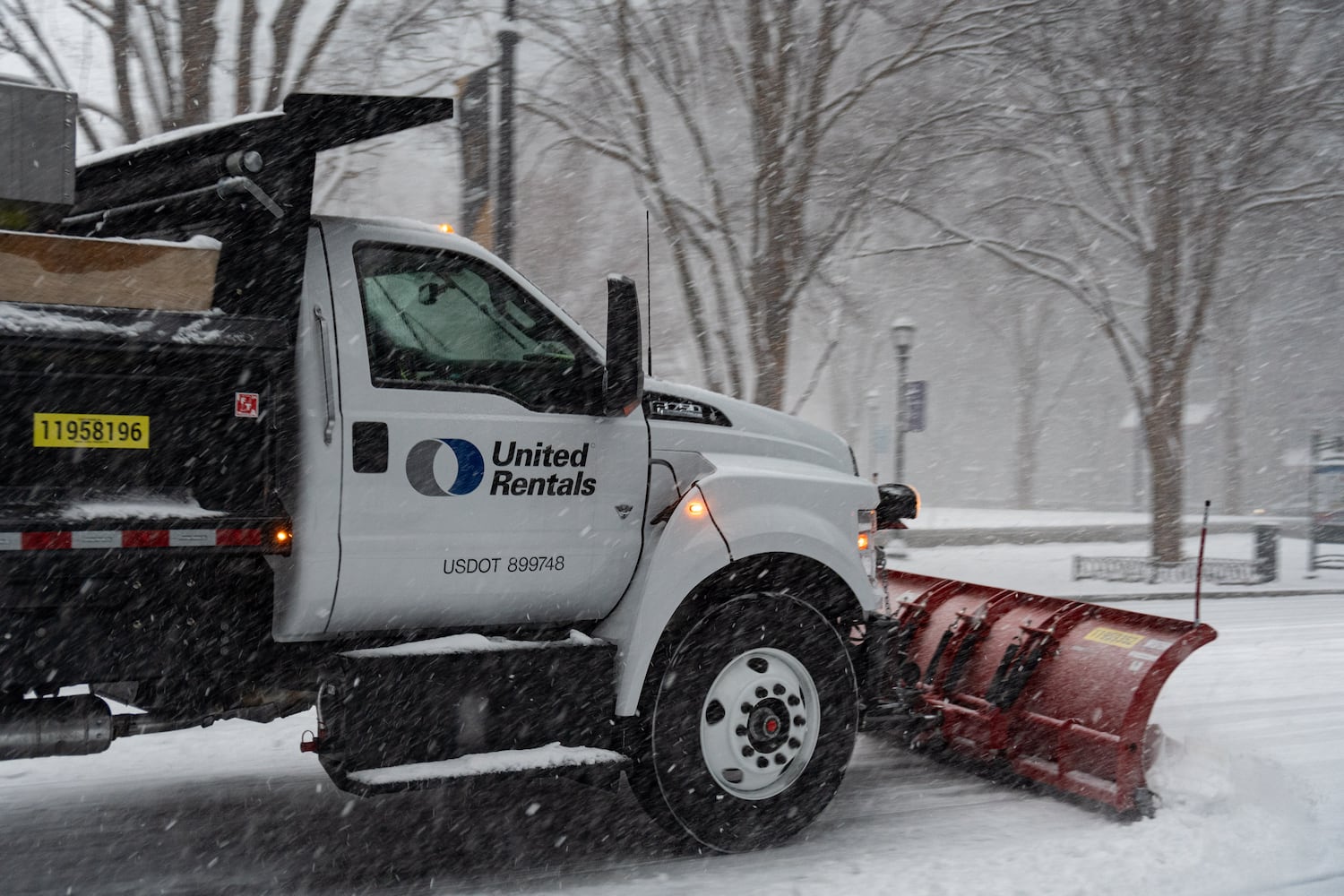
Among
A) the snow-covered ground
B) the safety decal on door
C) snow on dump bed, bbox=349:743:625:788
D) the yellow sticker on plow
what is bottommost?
the snow-covered ground

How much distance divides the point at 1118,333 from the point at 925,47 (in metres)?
6.93

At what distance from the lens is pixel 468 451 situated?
16.1 ft

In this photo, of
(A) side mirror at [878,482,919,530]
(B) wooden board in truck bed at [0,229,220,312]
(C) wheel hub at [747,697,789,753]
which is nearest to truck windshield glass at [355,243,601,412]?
(B) wooden board in truck bed at [0,229,220,312]

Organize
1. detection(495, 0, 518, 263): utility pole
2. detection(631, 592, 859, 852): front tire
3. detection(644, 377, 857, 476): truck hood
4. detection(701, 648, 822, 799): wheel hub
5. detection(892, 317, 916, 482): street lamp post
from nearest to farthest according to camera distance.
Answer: detection(631, 592, 859, 852): front tire
detection(701, 648, 822, 799): wheel hub
detection(644, 377, 857, 476): truck hood
detection(495, 0, 518, 263): utility pole
detection(892, 317, 916, 482): street lamp post

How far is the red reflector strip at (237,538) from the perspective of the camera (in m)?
4.32

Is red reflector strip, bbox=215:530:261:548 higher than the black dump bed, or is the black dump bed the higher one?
the black dump bed

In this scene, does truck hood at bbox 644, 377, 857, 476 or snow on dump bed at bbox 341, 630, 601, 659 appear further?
truck hood at bbox 644, 377, 857, 476

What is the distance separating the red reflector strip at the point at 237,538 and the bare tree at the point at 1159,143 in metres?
13.2

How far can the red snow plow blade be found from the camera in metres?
5.73

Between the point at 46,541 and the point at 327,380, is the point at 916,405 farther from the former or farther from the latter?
the point at 46,541

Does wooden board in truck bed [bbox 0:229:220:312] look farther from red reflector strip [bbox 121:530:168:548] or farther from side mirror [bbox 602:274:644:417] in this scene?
side mirror [bbox 602:274:644:417]

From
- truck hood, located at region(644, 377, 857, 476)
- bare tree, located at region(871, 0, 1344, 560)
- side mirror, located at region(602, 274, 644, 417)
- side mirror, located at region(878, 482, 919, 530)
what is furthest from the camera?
bare tree, located at region(871, 0, 1344, 560)

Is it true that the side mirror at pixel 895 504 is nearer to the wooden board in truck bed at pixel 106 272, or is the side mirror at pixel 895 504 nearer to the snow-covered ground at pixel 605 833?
the snow-covered ground at pixel 605 833

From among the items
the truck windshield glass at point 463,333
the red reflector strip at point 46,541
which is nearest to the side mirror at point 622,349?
the truck windshield glass at point 463,333
